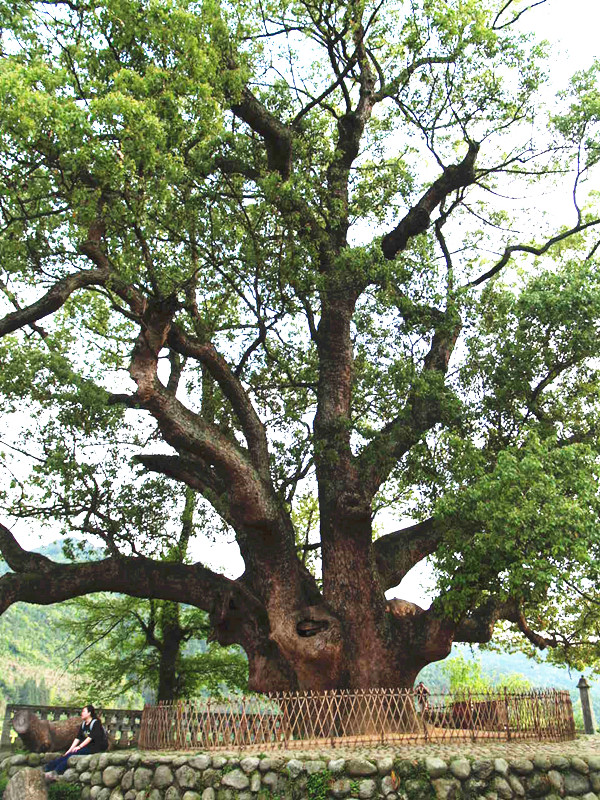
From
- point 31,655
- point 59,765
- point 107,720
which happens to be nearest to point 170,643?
point 107,720

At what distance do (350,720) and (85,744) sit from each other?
14.9ft

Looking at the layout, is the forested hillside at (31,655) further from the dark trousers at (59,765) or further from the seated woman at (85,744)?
the dark trousers at (59,765)

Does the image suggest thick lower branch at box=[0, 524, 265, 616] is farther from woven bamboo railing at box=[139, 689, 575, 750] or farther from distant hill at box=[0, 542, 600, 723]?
distant hill at box=[0, 542, 600, 723]

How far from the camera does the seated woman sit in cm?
1109

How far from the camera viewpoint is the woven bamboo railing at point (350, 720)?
10.5 metres

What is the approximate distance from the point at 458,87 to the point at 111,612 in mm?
17414

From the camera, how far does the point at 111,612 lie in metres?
20.8

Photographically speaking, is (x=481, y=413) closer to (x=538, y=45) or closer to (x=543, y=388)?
(x=543, y=388)

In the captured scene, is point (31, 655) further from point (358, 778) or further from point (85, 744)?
point (358, 778)

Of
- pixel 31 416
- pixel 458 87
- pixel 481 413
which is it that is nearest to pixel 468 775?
pixel 481 413

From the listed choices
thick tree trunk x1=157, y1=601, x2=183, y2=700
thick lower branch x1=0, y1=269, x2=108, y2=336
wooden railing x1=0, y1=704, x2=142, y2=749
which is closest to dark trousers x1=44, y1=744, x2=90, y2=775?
wooden railing x1=0, y1=704, x2=142, y2=749

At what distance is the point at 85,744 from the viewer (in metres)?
11.4

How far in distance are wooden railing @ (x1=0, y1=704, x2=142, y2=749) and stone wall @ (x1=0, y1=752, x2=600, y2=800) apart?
4802 mm

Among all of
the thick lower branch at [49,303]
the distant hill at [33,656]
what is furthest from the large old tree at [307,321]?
the distant hill at [33,656]
